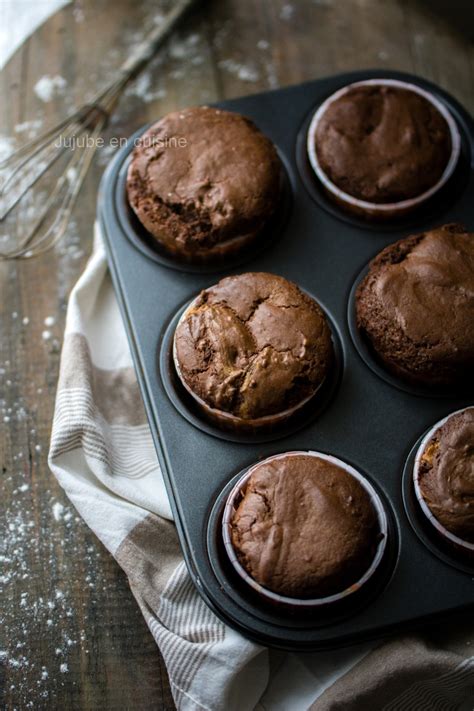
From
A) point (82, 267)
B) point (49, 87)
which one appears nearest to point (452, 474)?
point (82, 267)

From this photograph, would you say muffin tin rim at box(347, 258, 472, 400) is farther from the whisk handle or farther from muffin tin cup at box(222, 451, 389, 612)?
the whisk handle

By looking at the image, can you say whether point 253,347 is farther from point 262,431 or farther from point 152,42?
point 152,42

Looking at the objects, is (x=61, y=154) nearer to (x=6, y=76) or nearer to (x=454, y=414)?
(x=6, y=76)

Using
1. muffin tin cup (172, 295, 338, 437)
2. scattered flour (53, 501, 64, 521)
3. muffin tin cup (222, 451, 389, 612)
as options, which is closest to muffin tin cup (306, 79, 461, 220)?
muffin tin cup (172, 295, 338, 437)

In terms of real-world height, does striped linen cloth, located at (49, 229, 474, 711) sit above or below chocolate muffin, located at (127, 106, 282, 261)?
below

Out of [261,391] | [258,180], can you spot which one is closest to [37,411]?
[261,391]

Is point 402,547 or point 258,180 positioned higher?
point 258,180
